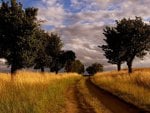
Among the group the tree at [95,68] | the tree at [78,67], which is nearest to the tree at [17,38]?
the tree at [78,67]

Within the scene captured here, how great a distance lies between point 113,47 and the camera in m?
63.6

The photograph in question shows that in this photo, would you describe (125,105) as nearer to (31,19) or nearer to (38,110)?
(38,110)

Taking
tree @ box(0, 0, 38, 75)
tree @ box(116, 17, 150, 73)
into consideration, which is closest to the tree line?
tree @ box(0, 0, 38, 75)

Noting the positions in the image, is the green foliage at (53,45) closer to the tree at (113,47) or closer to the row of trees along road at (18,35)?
the tree at (113,47)

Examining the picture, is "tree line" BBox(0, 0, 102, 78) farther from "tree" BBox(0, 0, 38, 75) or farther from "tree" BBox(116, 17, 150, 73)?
"tree" BBox(116, 17, 150, 73)

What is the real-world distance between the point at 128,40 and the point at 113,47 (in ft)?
15.4

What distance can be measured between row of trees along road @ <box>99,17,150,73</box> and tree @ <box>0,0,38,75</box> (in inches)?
1078

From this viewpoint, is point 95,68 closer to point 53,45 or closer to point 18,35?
point 53,45

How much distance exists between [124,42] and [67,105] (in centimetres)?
4362

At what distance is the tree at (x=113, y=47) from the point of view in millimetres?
62500

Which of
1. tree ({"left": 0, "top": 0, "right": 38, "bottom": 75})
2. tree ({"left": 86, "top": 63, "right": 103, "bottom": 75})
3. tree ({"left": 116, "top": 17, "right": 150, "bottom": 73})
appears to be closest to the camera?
tree ({"left": 0, "top": 0, "right": 38, "bottom": 75})

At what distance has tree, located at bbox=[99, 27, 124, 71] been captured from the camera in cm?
6250

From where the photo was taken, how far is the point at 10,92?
1652 cm

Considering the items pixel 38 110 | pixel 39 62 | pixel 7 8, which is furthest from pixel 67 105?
pixel 39 62
